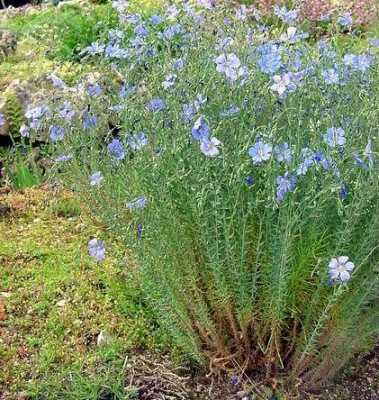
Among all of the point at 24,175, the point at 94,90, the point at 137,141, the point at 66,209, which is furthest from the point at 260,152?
the point at 24,175

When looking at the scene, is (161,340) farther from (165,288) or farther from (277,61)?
(277,61)

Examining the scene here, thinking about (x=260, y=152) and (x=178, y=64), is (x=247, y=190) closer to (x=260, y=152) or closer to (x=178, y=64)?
(x=260, y=152)

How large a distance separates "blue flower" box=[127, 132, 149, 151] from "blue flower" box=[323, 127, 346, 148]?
1.89 feet

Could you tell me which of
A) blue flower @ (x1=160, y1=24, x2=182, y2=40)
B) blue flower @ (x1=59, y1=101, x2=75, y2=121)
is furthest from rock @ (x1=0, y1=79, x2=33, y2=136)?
blue flower @ (x1=160, y1=24, x2=182, y2=40)

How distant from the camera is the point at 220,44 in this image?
2648mm

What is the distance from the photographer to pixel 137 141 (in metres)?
2.28

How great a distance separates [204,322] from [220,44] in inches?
40.2

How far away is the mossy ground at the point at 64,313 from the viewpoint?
2674 mm

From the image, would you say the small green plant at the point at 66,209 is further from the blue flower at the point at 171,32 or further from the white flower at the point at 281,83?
the white flower at the point at 281,83

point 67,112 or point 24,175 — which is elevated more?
point 67,112

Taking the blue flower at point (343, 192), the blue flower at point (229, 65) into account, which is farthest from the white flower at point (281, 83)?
the blue flower at point (343, 192)

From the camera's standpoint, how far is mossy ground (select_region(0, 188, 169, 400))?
8.77 ft

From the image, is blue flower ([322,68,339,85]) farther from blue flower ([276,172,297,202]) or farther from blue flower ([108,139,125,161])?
blue flower ([108,139,125,161])

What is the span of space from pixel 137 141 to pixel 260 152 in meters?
0.42
